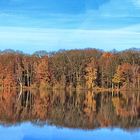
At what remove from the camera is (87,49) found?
83688mm

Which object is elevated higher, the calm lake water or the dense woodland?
the dense woodland

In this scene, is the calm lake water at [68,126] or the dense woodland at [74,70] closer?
the calm lake water at [68,126]

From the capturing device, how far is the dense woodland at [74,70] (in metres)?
72.4

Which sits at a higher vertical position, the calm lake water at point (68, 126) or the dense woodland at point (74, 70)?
the dense woodland at point (74, 70)

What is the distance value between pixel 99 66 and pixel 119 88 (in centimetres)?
547

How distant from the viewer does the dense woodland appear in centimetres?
7244

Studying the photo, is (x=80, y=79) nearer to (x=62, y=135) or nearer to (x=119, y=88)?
(x=119, y=88)

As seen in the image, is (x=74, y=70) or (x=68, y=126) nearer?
(x=68, y=126)

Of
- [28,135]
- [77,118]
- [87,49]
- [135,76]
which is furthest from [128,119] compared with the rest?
[87,49]

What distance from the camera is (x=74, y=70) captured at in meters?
74.9

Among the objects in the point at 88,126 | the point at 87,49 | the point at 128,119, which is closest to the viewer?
the point at 88,126

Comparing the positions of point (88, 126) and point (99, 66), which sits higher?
point (99, 66)

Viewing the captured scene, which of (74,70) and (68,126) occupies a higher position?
(74,70)

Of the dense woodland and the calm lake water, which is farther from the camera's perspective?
the dense woodland
